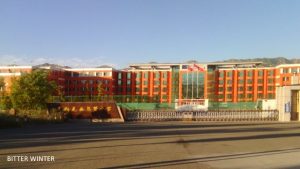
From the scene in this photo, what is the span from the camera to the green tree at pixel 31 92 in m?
42.7

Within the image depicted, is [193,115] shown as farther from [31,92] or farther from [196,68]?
[196,68]

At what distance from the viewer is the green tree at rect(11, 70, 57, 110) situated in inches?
1682

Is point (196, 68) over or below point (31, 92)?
over

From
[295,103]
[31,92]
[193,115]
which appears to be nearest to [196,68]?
[193,115]

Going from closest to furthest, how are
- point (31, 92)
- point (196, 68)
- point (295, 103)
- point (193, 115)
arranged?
point (295, 103) → point (193, 115) → point (31, 92) → point (196, 68)

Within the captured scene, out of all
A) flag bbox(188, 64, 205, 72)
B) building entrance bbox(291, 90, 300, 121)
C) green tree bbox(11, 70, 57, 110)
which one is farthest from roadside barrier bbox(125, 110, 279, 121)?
flag bbox(188, 64, 205, 72)

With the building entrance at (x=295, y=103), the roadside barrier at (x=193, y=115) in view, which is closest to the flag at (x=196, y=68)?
the roadside barrier at (x=193, y=115)

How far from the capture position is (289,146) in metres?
14.9

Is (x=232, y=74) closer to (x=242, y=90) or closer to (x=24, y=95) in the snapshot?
(x=242, y=90)

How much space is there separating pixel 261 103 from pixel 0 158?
38768 millimetres

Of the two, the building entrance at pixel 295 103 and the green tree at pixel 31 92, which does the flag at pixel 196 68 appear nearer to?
the green tree at pixel 31 92

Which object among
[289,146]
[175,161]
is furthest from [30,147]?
[289,146]

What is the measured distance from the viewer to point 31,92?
43.2m

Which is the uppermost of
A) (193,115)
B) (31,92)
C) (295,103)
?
(31,92)
